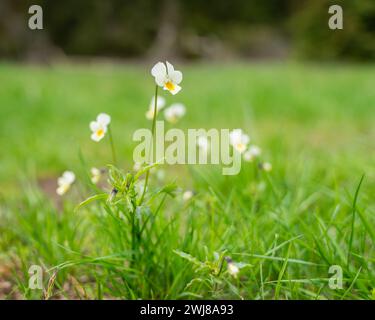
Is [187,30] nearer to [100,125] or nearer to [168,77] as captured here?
[100,125]

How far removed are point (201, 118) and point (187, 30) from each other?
12.8m

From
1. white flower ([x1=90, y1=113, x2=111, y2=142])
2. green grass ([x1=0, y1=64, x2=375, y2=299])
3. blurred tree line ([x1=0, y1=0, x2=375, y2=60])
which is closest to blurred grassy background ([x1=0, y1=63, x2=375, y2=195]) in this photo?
green grass ([x1=0, y1=64, x2=375, y2=299])

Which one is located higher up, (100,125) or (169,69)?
(169,69)

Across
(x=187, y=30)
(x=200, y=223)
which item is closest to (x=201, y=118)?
(x=200, y=223)

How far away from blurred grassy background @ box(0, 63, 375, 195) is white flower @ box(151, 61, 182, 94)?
1210 mm

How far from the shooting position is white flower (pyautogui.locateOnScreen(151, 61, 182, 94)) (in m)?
1.19

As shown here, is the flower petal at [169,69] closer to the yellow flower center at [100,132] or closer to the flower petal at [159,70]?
the flower petal at [159,70]

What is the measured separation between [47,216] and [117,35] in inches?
585

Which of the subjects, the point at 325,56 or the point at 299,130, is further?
the point at 325,56

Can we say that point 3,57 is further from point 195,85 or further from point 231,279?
point 231,279

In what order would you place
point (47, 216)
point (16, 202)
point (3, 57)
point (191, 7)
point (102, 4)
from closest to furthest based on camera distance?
1. point (47, 216)
2. point (16, 202)
3. point (3, 57)
4. point (102, 4)
5. point (191, 7)

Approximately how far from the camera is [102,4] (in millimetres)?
15328

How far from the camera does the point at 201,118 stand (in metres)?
4.49
